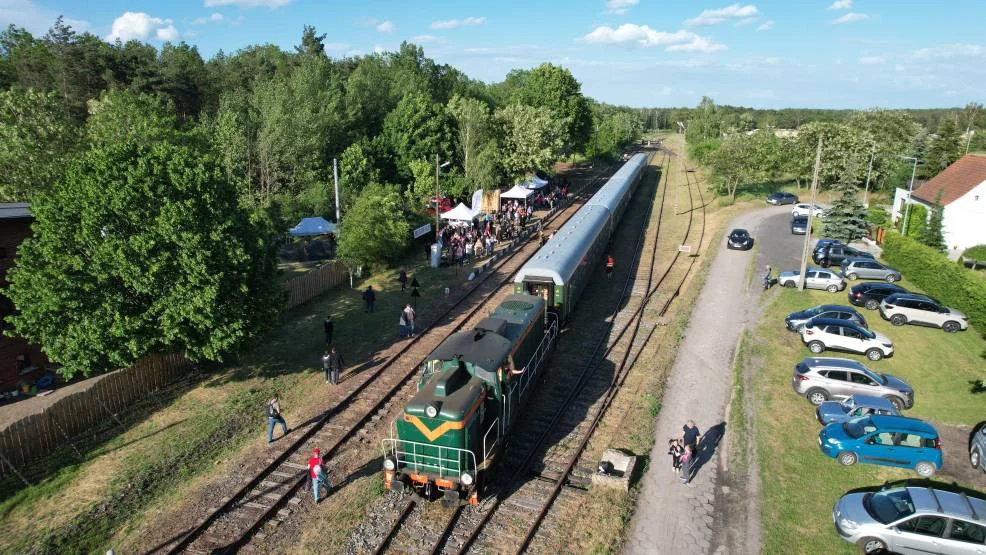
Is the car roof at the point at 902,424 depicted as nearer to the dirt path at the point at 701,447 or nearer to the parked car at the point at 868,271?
the dirt path at the point at 701,447

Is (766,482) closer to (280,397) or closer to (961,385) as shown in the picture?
(961,385)

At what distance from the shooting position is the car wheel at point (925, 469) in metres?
17.0

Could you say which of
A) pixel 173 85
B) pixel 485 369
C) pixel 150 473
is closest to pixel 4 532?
pixel 150 473

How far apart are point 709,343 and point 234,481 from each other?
66.9ft

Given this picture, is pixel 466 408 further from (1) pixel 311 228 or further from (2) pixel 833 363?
(1) pixel 311 228

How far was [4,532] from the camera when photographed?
14625 mm

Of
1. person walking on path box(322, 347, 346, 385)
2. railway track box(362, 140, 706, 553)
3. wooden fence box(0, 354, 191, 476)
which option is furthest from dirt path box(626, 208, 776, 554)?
wooden fence box(0, 354, 191, 476)

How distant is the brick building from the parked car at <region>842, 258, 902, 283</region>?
141 ft

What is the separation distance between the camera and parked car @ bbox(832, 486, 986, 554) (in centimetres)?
1315

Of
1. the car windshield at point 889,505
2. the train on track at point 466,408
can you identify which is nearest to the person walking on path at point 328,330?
the train on track at point 466,408

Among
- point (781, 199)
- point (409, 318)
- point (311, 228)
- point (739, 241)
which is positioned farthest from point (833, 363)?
point (781, 199)

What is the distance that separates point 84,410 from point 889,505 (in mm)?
24528

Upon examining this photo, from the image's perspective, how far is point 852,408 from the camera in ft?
63.4

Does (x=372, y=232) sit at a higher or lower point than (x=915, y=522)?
higher
